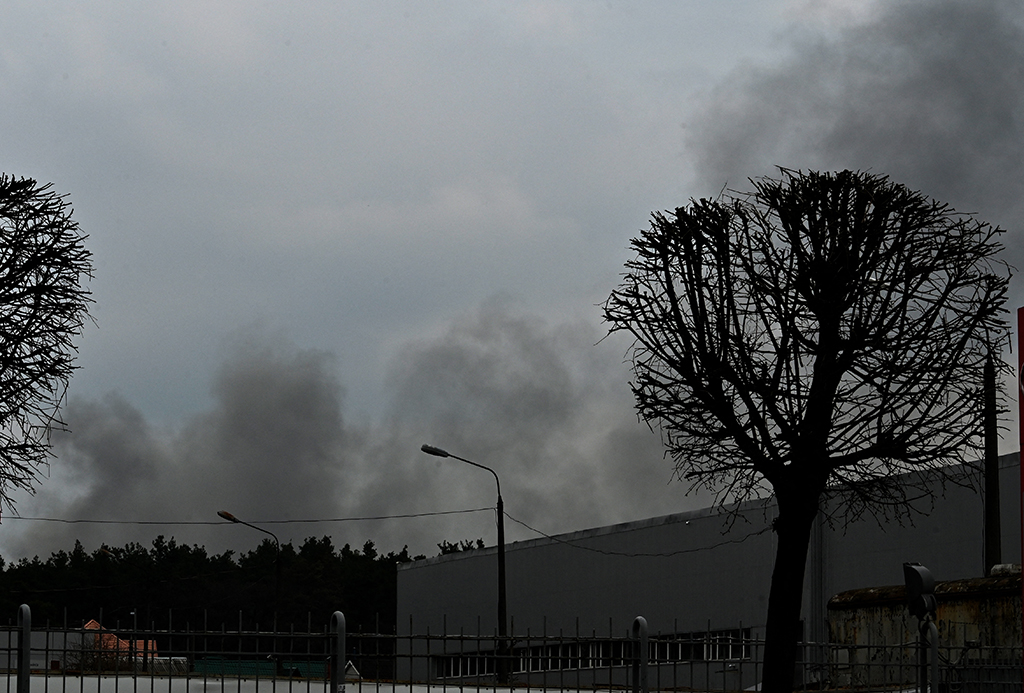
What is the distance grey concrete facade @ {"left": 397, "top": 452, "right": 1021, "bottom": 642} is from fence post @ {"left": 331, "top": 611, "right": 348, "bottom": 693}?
40.4 ft

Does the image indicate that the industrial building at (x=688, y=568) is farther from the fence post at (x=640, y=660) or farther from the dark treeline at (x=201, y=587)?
the dark treeline at (x=201, y=587)

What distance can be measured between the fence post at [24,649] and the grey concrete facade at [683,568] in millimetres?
13775

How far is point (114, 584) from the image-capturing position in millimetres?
97750

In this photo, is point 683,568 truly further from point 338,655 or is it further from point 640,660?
point 338,655

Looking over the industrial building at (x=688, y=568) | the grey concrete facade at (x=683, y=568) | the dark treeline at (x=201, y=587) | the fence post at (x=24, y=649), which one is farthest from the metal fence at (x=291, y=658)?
the dark treeline at (x=201, y=587)

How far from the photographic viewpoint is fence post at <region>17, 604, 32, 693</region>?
1004cm

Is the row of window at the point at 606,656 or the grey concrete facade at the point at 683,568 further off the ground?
the grey concrete facade at the point at 683,568

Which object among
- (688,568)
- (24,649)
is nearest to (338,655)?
(24,649)

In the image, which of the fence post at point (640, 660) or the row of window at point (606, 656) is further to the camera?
the row of window at point (606, 656)

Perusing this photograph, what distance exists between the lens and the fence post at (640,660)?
37.6 ft

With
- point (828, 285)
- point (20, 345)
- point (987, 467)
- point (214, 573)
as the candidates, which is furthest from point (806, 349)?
point (214, 573)

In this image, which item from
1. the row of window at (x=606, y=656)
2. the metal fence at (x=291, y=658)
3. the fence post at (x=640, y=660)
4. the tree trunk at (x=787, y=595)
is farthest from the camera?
the tree trunk at (x=787, y=595)

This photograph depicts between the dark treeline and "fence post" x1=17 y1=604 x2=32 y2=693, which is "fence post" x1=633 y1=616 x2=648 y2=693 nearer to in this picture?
"fence post" x1=17 y1=604 x2=32 y2=693

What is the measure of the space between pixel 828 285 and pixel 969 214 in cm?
163
